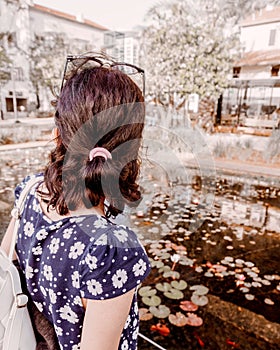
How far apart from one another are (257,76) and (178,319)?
5.85 meters

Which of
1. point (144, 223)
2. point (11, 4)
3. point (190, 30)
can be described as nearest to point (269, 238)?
point (144, 223)

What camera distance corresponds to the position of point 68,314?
53 cm

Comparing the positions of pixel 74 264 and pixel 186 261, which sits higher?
pixel 74 264

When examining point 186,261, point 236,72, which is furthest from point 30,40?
point 186,261

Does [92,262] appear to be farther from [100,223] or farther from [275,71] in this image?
[275,71]

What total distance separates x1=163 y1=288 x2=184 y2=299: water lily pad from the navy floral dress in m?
1.31

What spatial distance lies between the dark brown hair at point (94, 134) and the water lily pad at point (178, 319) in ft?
4.28

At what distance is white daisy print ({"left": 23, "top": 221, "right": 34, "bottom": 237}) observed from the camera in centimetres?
58

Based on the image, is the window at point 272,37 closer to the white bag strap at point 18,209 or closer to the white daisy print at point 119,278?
the white bag strap at point 18,209

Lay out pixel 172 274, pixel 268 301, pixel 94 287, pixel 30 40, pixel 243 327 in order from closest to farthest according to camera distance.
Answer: pixel 94 287
pixel 243 327
pixel 268 301
pixel 172 274
pixel 30 40

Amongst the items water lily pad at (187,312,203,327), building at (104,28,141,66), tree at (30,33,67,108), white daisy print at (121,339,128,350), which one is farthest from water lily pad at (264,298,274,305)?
tree at (30,33,67,108)

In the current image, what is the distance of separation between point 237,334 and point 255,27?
6.41m

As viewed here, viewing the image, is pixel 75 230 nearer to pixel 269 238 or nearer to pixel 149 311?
pixel 149 311

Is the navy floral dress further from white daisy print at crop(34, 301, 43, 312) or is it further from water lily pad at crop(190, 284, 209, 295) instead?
water lily pad at crop(190, 284, 209, 295)
